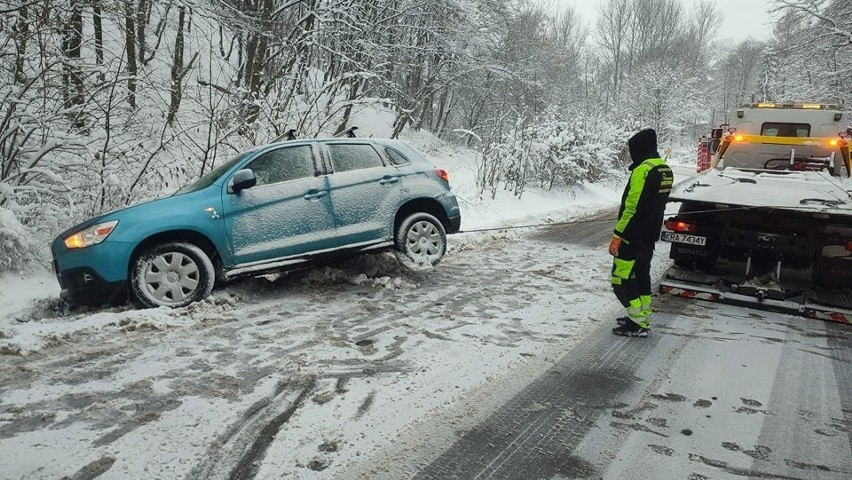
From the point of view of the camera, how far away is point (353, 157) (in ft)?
21.3

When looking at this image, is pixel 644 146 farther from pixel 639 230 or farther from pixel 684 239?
pixel 684 239

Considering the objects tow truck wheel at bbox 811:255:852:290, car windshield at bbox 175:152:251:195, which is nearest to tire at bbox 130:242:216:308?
car windshield at bbox 175:152:251:195

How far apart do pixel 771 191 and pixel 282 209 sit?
5.45 m

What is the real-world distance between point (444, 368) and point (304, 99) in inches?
336

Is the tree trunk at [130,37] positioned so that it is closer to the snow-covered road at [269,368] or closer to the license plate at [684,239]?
the snow-covered road at [269,368]

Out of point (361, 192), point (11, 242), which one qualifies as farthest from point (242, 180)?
point (11, 242)

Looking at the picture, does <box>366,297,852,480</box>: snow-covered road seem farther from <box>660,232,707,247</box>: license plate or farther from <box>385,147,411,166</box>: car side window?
<box>385,147,411,166</box>: car side window

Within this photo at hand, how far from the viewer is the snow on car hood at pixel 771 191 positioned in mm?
5359

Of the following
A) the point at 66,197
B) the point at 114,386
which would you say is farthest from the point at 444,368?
the point at 66,197

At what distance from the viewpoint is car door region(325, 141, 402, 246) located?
619cm

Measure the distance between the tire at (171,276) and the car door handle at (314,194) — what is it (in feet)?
4.14

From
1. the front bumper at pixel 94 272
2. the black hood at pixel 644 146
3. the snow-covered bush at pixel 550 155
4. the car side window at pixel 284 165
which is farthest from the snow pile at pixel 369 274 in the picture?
the snow-covered bush at pixel 550 155

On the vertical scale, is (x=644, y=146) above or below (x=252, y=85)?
below

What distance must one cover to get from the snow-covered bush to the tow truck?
26.5 feet
